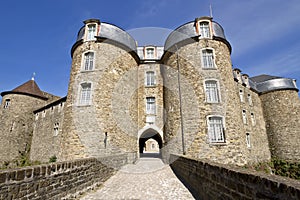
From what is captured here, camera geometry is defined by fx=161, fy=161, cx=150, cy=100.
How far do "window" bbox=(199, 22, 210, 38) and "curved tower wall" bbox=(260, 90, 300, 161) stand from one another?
11415mm

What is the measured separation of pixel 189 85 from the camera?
Answer: 980cm

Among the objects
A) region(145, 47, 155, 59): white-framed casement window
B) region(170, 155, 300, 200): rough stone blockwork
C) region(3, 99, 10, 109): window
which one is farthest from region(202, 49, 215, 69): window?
region(3, 99, 10, 109): window

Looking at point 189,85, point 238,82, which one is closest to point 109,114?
point 189,85

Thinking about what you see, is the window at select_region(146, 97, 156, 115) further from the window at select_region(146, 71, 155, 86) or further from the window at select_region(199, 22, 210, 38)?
the window at select_region(199, 22, 210, 38)

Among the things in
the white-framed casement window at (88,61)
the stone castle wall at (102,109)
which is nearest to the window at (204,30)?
the stone castle wall at (102,109)

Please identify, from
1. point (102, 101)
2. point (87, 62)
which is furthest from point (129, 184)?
point (87, 62)

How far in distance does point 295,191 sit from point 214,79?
8.88 m

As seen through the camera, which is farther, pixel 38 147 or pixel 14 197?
pixel 38 147

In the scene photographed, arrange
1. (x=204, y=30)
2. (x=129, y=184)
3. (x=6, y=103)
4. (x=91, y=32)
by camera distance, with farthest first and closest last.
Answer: (x=6, y=103) → (x=91, y=32) → (x=204, y=30) → (x=129, y=184)

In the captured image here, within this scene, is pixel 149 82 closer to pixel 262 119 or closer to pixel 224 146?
pixel 224 146

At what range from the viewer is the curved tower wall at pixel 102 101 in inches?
347

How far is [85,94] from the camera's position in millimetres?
9719

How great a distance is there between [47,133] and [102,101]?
31.8ft

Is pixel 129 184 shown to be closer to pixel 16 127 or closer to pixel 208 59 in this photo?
pixel 208 59
